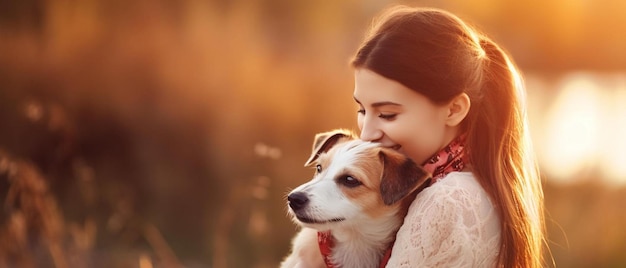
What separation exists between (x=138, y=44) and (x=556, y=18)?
2.61 m

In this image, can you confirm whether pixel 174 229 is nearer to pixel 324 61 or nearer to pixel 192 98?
pixel 192 98

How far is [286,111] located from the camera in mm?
5000

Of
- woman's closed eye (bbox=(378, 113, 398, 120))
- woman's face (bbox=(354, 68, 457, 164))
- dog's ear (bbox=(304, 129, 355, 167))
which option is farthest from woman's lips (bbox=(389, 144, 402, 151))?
dog's ear (bbox=(304, 129, 355, 167))

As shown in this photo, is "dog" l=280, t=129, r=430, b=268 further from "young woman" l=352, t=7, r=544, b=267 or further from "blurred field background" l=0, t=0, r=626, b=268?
A: "blurred field background" l=0, t=0, r=626, b=268

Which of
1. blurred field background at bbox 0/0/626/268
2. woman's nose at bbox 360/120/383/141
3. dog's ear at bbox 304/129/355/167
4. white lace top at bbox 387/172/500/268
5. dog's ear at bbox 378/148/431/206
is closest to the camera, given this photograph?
white lace top at bbox 387/172/500/268

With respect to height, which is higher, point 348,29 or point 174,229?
point 348,29

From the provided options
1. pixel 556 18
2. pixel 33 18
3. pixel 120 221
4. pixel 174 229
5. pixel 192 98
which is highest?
pixel 556 18

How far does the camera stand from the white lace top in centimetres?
218

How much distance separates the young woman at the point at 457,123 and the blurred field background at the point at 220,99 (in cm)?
236

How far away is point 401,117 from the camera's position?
2381 millimetres

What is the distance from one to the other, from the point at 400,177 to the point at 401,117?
17cm

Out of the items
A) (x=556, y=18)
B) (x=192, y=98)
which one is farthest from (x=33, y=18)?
(x=556, y=18)

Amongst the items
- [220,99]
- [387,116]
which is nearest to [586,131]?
[220,99]

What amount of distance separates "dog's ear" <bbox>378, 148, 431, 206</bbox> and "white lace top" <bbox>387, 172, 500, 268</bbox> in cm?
7
